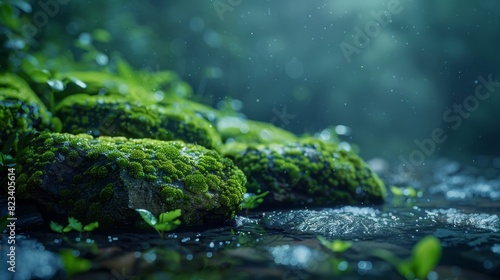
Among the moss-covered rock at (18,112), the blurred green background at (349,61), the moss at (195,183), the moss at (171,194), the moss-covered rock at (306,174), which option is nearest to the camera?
the moss at (171,194)

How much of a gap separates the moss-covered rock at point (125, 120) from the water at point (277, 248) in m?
1.74

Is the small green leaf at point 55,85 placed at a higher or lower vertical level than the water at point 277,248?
higher

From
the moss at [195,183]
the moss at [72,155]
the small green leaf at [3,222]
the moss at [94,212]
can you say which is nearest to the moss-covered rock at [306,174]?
the moss at [195,183]

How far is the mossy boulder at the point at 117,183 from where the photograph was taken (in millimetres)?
3104

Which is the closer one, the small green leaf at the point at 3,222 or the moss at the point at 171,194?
the small green leaf at the point at 3,222

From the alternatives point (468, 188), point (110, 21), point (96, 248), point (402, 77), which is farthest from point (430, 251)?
point (402, 77)

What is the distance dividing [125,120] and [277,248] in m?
3.03

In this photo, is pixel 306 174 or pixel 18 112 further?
pixel 306 174

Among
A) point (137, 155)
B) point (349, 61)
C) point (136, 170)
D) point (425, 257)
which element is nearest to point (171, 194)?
point (136, 170)

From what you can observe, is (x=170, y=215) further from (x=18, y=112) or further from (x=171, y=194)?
(x=18, y=112)

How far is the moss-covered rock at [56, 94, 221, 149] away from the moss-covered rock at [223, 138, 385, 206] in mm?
652

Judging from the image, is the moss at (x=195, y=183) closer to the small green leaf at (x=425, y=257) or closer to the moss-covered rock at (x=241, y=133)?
the small green leaf at (x=425, y=257)

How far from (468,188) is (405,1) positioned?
49.1ft

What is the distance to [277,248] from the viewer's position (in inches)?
105
